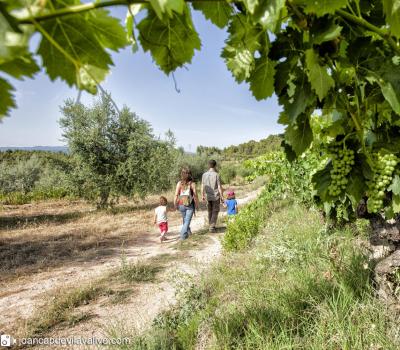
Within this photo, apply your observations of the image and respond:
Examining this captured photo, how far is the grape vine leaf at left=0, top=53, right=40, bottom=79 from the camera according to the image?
1.41ft

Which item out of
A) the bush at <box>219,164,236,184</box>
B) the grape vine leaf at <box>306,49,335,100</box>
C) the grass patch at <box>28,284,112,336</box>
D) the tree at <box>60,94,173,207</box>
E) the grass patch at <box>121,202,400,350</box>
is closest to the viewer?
the grape vine leaf at <box>306,49,335,100</box>

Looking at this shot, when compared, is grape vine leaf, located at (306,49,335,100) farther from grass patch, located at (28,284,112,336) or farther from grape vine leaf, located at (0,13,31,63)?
grass patch, located at (28,284,112,336)

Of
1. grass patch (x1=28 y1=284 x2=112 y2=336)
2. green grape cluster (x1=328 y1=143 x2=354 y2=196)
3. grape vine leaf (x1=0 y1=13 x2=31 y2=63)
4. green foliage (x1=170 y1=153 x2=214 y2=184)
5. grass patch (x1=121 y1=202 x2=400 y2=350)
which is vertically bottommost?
grass patch (x1=28 y1=284 x2=112 y2=336)

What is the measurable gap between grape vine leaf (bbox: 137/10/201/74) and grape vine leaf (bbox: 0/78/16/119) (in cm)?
33

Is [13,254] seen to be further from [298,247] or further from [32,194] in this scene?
[32,194]

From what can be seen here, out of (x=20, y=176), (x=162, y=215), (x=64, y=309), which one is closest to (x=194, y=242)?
(x=162, y=215)

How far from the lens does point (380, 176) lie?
113cm

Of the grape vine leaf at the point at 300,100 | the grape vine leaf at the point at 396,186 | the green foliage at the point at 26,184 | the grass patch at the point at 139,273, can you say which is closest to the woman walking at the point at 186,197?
the grass patch at the point at 139,273

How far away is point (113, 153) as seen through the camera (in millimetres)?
15430

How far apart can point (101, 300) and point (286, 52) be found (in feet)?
16.3

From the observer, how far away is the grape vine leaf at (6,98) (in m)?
0.44

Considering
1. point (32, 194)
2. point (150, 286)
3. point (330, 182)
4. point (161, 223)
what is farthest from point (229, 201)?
point (32, 194)

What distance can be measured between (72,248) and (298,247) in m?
6.10

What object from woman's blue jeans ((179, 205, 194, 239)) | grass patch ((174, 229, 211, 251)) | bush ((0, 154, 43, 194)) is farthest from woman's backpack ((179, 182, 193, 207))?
bush ((0, 154, 43, 194))
